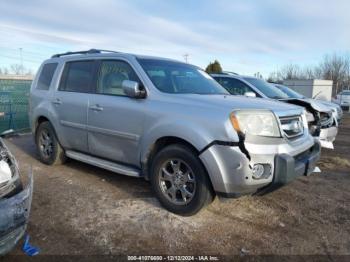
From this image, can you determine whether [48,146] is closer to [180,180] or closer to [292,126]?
[180,180]

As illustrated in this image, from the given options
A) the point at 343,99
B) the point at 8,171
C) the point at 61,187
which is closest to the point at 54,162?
the point at 61,187

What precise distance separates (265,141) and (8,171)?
2438mm

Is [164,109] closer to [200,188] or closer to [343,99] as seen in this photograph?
[200,188]

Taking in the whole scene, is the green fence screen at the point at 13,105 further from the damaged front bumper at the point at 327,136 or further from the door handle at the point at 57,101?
the damaged front bumper at the point at 327,136

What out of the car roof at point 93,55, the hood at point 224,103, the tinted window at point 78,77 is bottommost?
the hood at point 224,103

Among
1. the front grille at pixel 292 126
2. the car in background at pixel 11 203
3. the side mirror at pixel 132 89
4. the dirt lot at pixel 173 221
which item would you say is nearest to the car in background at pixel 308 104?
the dirt lot at pixel 173 221

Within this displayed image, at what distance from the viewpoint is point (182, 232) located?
3514 millimetres

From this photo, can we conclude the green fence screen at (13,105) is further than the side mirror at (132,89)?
Yes

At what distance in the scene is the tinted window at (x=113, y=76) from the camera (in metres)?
4.48

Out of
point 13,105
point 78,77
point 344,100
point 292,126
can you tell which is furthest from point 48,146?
point 344,100

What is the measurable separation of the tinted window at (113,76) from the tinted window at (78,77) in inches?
10.0

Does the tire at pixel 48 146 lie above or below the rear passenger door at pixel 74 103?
below

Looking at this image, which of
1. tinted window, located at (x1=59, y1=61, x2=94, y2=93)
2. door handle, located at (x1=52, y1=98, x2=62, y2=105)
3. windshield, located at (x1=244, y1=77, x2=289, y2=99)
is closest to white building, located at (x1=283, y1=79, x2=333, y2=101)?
windshield, located at (x1=244, y1=77, x2=289, y2=99)

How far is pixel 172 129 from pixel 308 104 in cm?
414
